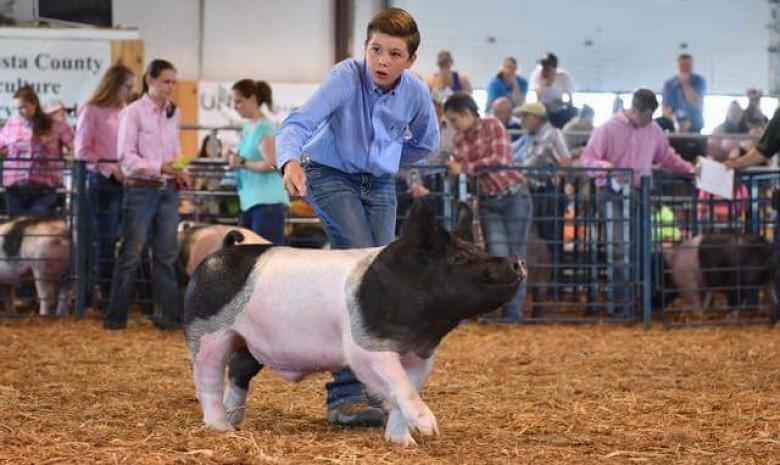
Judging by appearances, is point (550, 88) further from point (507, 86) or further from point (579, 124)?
point (579, 124)

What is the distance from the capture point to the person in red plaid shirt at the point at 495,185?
972 cm

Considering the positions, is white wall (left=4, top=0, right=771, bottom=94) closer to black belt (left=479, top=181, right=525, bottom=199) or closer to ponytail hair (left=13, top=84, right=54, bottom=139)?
ponytail hair (left=13, top=84, right=54, bottom=139)

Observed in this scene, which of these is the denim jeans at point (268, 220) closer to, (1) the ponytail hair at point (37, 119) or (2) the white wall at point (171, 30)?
(1) the ponytail hair at point (37, 119)

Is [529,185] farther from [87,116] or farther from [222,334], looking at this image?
[222,334]

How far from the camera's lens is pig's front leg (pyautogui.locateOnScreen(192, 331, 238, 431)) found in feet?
14.6

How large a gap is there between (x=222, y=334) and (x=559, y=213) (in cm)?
659

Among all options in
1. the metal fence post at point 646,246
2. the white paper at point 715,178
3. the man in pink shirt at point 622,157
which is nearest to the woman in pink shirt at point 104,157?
the man in pink shirt at point 622,157

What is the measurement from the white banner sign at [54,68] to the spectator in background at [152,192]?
287 inches

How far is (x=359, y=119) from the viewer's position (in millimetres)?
4727

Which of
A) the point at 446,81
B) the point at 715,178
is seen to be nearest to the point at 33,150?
the point at 715,178

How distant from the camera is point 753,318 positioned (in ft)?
34.1

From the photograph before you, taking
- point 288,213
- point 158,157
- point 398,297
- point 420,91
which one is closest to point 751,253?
point 288,213

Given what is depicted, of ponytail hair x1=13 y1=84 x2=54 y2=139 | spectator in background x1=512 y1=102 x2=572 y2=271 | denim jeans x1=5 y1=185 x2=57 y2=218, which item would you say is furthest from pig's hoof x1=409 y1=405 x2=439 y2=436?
ponytail hair x1=13 y1=84 x2=54 y2=139

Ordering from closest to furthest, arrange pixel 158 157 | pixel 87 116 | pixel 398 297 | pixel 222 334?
pixel 398 297 < pixel 222 334 < pixel 158 157 < pixel 87 116
